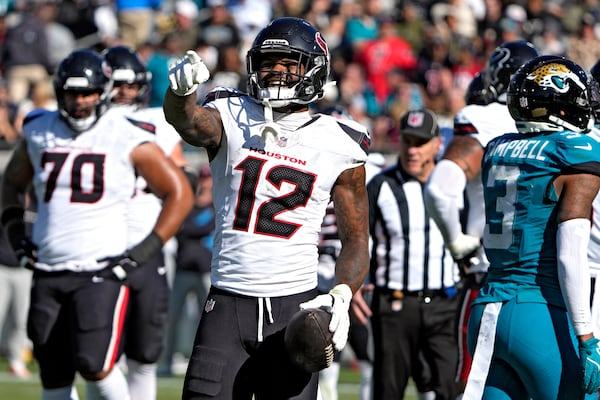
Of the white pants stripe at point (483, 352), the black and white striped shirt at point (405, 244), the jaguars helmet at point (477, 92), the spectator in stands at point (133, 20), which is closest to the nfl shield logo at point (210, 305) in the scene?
the white pants stripe at point (483, 352)

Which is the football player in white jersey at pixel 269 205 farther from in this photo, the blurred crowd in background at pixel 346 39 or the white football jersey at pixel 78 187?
the blurred crowd in background at pixel 346 39

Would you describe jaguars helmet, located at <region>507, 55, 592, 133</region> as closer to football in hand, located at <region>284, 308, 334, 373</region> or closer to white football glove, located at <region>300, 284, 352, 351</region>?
white football glove, located at <region>300, 284, 352, 351</region>

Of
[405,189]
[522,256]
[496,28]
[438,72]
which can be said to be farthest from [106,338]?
[496,28]

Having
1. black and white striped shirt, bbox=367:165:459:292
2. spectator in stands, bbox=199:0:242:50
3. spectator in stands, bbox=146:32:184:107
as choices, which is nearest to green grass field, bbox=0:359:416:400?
black and white striped shirt, bbox=367:165:459:292

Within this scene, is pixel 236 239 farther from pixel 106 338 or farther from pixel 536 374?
pixel 106 338

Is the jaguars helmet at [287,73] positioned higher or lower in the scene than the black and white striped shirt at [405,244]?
higher

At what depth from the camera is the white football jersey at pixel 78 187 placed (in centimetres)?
642

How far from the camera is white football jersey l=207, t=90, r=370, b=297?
459 centimetres

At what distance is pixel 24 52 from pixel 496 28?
222 inches

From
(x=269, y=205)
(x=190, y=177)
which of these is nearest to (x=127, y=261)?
(x=190, y=177)

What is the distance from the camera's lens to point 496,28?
15.3m

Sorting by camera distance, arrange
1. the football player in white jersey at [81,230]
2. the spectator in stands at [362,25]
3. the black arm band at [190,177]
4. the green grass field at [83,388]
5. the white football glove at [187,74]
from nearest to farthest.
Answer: the white football glove at [187,74] < the football player in white jersey at [81,230] < the black arm band at [190,177] < the green grass field at [83,388] < the spectator in stands at [362,25]

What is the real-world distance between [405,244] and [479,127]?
4.68 ft

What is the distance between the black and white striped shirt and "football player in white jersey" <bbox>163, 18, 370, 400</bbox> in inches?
98.3
